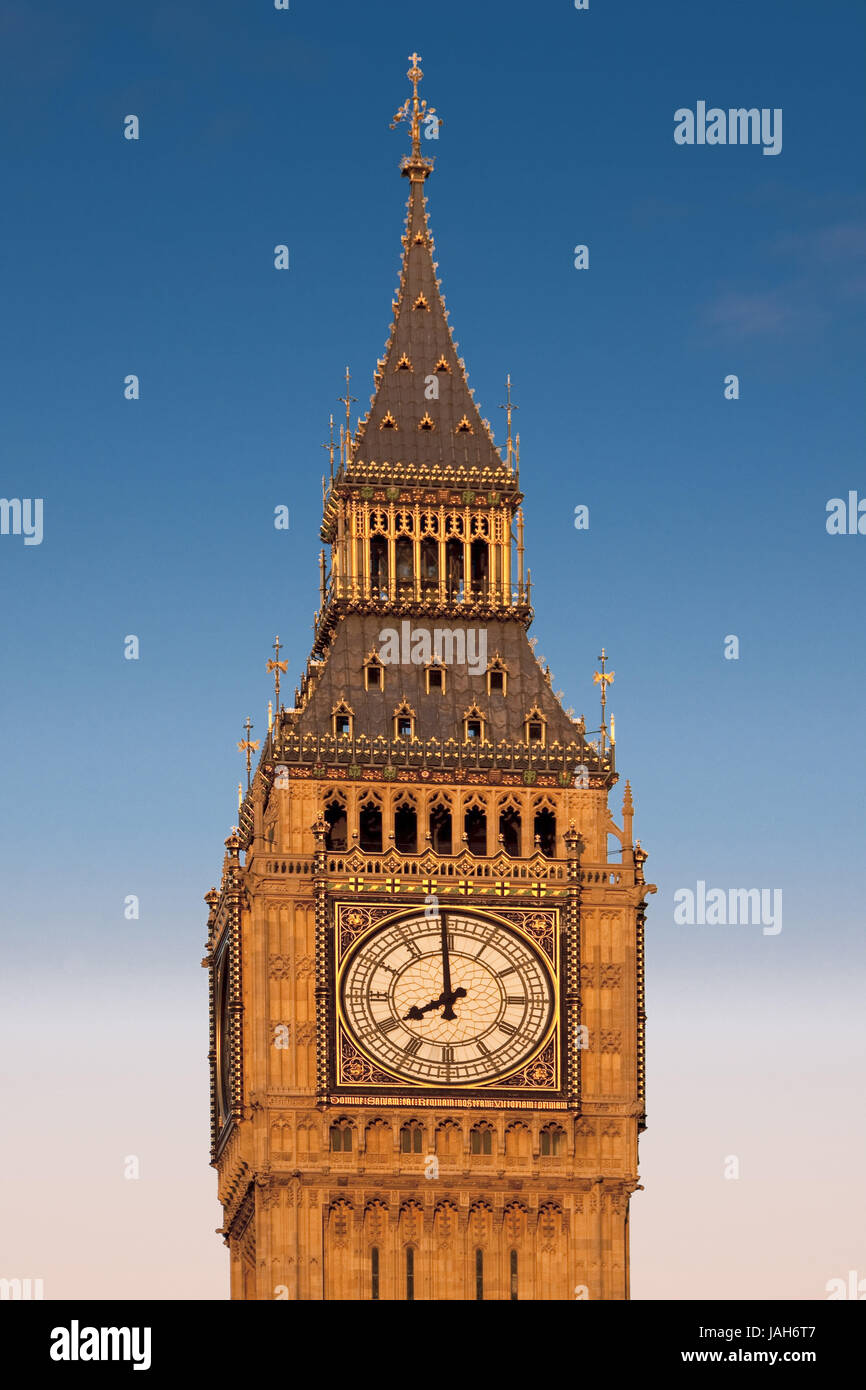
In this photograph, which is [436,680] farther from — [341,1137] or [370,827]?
[341,1137]

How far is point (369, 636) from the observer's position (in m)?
97.6

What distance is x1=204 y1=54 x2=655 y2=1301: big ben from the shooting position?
9206 centimetres

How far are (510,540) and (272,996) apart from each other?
12.4 metres

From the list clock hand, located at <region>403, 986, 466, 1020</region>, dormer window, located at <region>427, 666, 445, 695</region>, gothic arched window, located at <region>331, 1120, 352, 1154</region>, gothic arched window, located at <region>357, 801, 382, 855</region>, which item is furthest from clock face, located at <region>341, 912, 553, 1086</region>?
dormer window, located at <region>427, 666, 445, 695</region>

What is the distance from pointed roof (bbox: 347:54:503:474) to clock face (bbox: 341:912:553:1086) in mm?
11549

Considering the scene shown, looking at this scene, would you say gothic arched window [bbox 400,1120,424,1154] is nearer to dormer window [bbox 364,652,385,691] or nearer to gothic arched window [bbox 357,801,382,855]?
gothic arched window [bbox 357,801,382,855]

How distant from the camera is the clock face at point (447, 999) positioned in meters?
92.6

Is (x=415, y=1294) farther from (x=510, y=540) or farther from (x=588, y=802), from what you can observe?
(x=510, y=540)

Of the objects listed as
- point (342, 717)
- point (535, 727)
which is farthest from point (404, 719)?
point (535, 727)

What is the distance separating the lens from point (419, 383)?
10094 centimetres

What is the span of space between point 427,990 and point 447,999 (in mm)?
442

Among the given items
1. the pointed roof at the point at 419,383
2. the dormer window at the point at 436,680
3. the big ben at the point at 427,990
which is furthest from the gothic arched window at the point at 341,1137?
the pointed roof at the point at 419,383

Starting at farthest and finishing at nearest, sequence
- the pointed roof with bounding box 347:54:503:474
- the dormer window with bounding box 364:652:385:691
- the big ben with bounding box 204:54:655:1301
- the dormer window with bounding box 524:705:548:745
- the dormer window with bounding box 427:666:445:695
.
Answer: the pointed roof with bounding box 347:54:503:474 → the dormer window with bounding box 427:666:445:695 → the dormer window with bounding box 364:652:385:691 → the dormer window with bounding box 524:705:548:745 → the big ben with bounding box 204:54:655:1301
